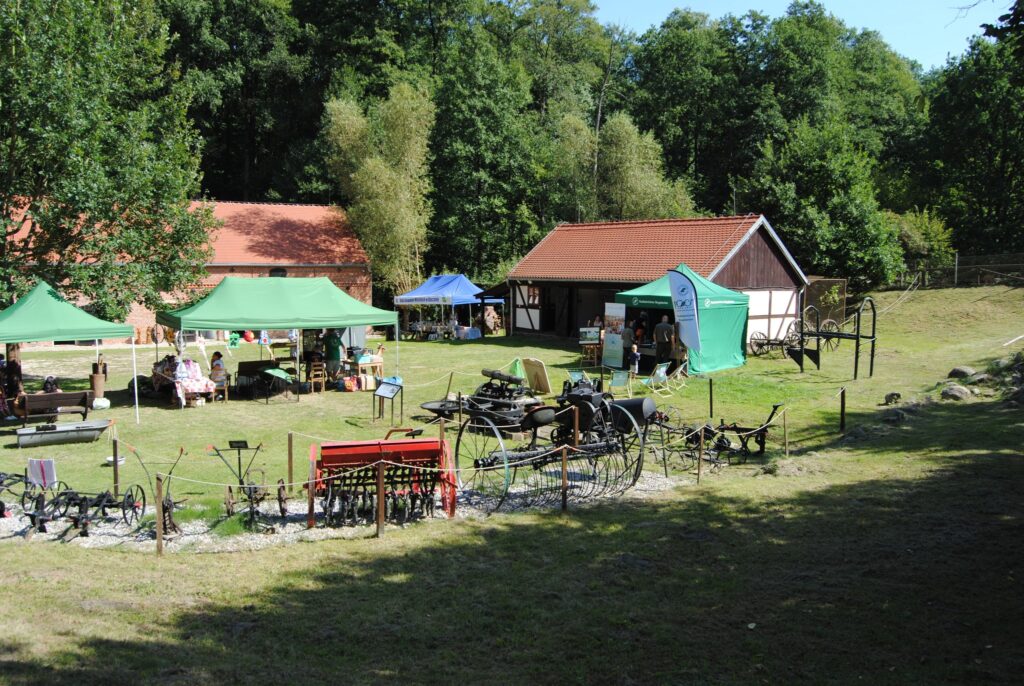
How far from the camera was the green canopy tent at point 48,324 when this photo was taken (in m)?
14.2

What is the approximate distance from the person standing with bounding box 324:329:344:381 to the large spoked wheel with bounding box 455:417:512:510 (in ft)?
22.2

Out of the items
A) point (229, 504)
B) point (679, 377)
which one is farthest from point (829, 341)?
point (229, 504)

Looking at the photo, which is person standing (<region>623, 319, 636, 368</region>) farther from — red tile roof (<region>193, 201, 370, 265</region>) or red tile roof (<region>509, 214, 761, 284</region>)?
red tile roof (<region>193, 201, 370, 265</region>)

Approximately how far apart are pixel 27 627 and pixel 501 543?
13.9ft

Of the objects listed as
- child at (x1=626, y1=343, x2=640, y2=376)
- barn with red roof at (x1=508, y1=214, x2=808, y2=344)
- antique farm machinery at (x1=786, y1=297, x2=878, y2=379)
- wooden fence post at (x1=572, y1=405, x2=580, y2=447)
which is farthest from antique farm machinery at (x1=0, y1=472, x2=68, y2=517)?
barn with red roof at (x1=508, y1=214, x2=808, y2=344)

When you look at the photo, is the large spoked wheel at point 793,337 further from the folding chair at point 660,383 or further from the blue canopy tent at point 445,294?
the blue canopy tent at point 445,294

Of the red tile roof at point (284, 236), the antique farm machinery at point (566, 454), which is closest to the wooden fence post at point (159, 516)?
the antique farm machinery at point (566, 454)

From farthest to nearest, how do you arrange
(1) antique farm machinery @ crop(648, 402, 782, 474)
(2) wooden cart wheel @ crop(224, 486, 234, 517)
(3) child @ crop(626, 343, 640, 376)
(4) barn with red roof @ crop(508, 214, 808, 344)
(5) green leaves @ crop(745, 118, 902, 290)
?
1. (5) green leaves @ crop(745, 118, 902, 290)
2. (4) barn with red roof @ crop(508, 214, 808, 344)
3. (3) child @ crop(626, 343, 640, 376)
4. (1) antique farm machinery @ crop(648, 402, 782, 474)
5. (2) wooden cart wheel @ crop(224, 486, 234, 517)

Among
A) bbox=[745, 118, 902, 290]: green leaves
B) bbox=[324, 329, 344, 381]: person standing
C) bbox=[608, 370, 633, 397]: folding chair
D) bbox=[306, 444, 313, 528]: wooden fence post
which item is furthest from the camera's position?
bbox=[745, 118, 902, 290]: green leaves

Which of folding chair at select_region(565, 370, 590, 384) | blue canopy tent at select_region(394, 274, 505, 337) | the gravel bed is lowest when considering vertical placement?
the gravel bed

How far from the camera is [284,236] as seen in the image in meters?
35.1

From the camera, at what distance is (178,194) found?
1905cm

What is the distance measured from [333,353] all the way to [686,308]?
8715 mm

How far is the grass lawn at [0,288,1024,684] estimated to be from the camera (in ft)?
17.8
